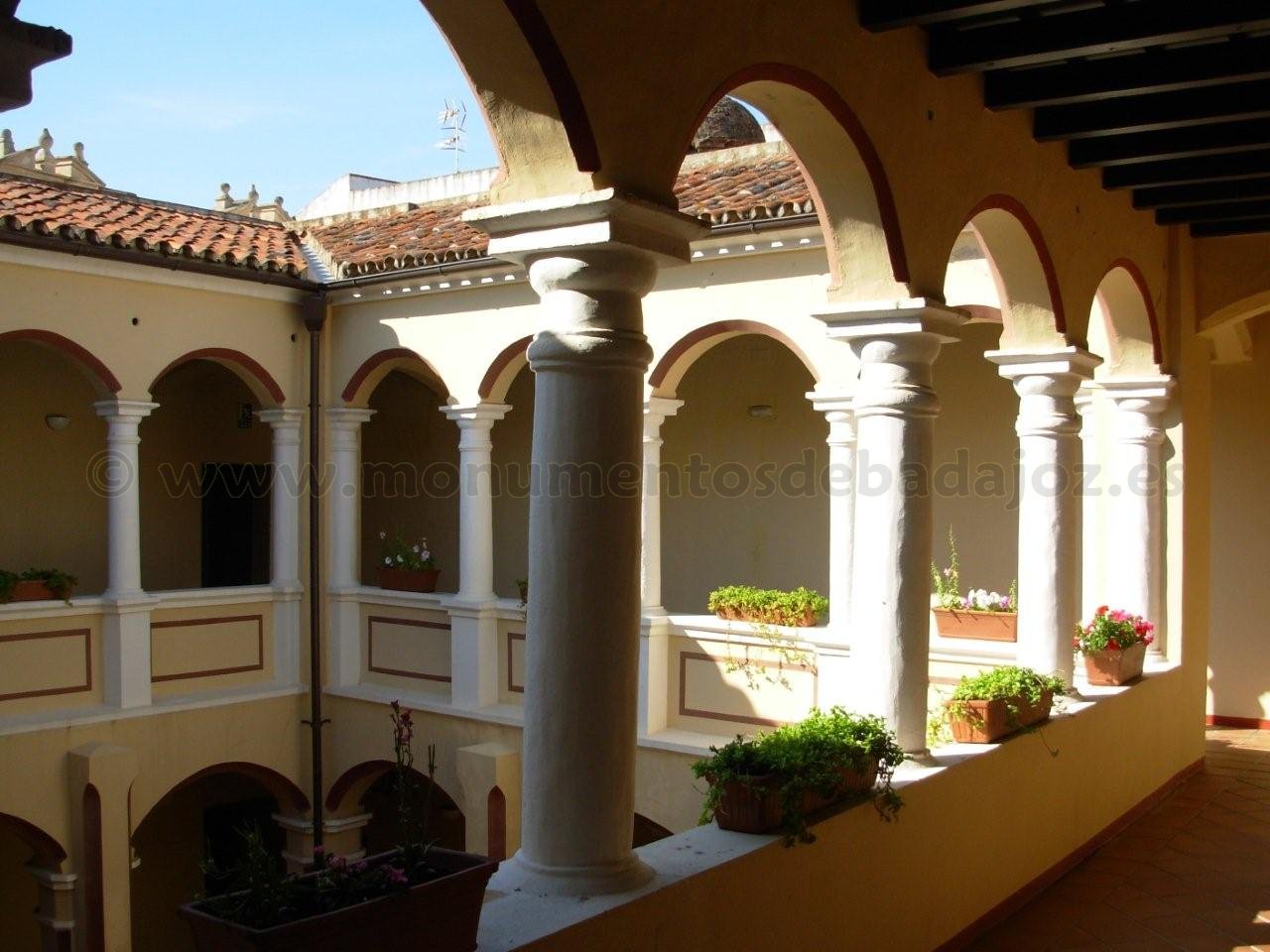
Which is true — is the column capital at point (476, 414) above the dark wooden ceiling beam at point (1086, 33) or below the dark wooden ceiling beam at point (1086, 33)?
below

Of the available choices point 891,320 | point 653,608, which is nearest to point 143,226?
point 653,608

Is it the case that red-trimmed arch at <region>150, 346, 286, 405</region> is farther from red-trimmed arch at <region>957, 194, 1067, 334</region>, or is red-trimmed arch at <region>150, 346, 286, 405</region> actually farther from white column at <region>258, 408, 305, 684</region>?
red-trimmed arch at <region>957, 194, 1067, 334</region>

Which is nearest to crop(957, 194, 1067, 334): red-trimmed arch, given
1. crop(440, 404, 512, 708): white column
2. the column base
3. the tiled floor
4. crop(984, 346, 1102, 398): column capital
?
crop(984, 346, 1102, 398): column capital

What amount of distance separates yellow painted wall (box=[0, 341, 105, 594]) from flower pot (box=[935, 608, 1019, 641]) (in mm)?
8420

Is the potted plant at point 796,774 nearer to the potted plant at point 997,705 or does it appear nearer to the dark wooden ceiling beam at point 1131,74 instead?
the potted plant at point 997,705

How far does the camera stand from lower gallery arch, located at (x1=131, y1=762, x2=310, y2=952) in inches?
516

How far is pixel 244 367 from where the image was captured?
39.1ft

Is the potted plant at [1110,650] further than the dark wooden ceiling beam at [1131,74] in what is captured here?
Yes

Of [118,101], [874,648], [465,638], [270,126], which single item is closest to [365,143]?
[270,126]

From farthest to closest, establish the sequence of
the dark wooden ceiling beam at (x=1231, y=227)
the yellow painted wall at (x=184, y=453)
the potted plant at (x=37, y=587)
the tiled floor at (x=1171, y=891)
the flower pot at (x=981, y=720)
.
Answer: the yellow painted wall at (x=184, y=453) → the potted plant at (x=37, y=587) → the dark wooden ceiling beam at (x=1231, y=227) → the flower pot at (x=981, y=720) → the tiled floor at (x=1171, y=891)

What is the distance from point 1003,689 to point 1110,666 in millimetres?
1889

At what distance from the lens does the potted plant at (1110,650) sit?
25.1 feet

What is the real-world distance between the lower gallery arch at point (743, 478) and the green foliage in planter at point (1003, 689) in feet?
20.3

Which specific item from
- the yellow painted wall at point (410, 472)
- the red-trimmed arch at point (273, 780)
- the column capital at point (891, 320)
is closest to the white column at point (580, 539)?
the column capital at point (891, 320)
